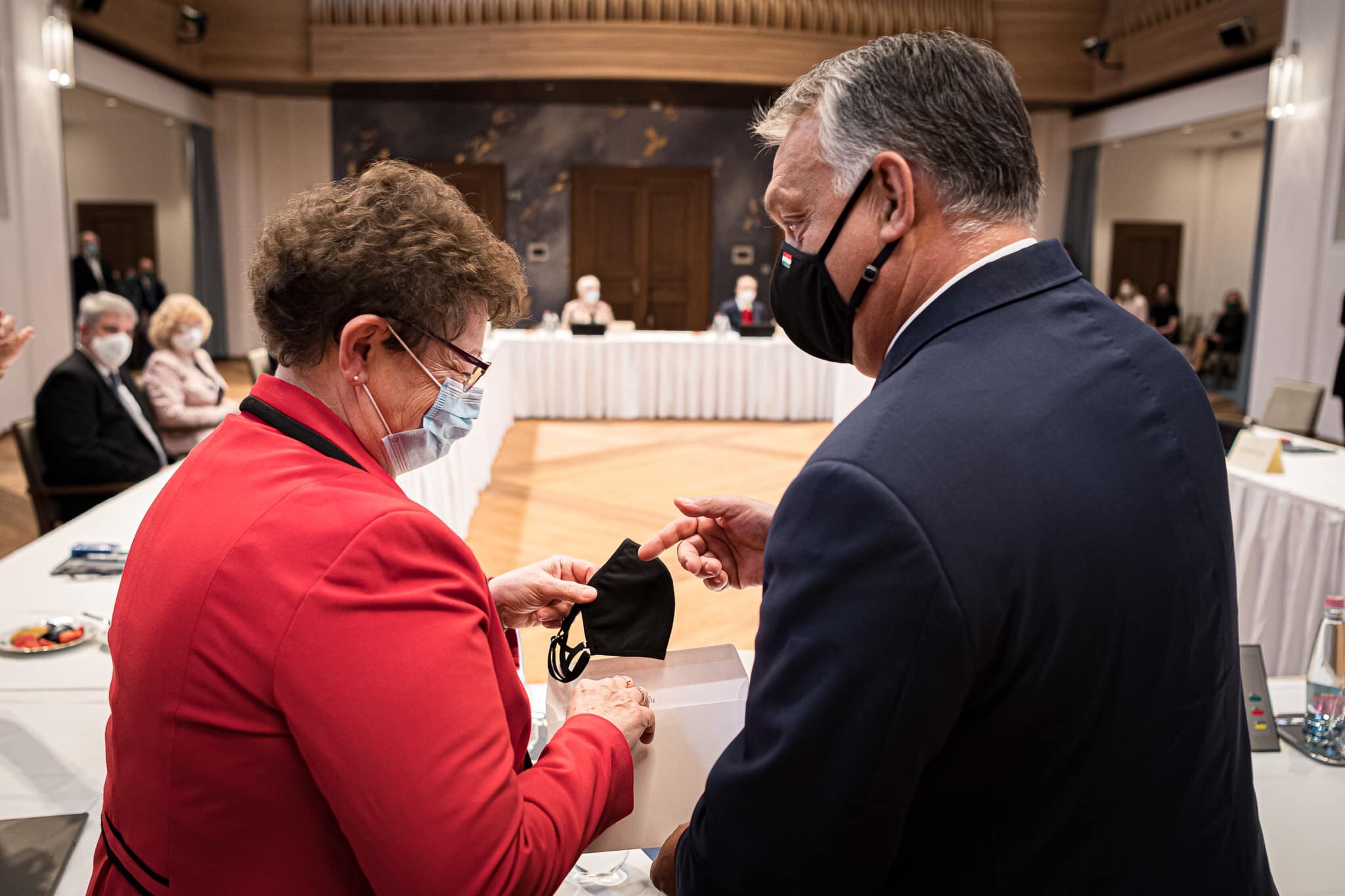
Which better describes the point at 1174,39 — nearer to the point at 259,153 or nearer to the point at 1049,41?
the point at 1049,41

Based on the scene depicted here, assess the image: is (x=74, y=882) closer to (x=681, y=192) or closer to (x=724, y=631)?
(x=724, y=631)

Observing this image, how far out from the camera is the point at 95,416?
419 centimetres

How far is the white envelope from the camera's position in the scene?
1211 millimetres

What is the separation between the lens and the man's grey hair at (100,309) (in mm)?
4258

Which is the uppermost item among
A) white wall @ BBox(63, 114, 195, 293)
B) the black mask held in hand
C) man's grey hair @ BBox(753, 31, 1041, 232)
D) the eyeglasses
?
white wall @ BBox(63, 114, 195, 293)

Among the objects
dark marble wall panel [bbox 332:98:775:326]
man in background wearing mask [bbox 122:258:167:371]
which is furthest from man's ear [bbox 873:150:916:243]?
man in background wearing mask [bbox 122:258:167:371]

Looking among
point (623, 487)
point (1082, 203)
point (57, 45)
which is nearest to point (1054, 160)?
point (1082, 203)

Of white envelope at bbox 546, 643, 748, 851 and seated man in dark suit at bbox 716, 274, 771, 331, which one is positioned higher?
seated man in dark suit at bbox 716, 274, 771, 331

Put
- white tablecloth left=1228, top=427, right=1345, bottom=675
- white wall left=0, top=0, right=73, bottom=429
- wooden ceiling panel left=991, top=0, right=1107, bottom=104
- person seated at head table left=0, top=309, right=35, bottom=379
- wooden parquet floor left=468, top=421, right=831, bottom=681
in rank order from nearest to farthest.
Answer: person seated at head table left=0, top=309, right=35, bottom=379 → white tablecloth left=1228, top=427, right=1345, bottom=675 → wooden parquet floor left=468, top=421, right=831, bottom=681 → white wall left=0, top=0, right=73, bottom=429 → wooden ceiling panel left=991, top=0, right=1107, bottom=104

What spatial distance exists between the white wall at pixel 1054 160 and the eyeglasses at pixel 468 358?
1361 cm

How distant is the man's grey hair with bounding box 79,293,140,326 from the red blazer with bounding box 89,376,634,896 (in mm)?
3831

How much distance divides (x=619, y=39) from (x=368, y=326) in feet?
37.1

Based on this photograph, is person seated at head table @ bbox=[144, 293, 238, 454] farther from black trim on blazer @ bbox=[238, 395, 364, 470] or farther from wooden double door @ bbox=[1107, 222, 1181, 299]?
wooden double door @ bbox=[1107, 222, 1181, 299]

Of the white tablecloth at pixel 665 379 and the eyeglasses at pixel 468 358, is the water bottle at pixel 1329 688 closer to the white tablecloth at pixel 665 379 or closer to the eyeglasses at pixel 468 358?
the eyeglasses at pixel 468 358
